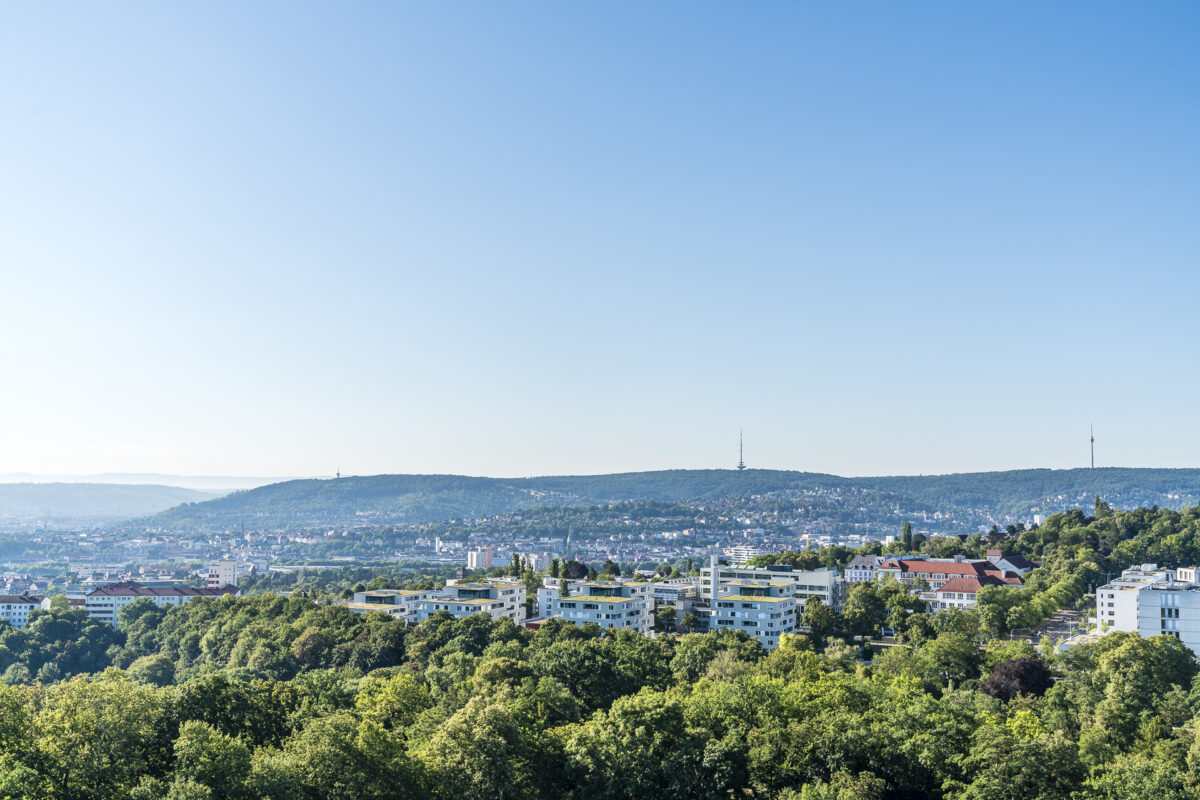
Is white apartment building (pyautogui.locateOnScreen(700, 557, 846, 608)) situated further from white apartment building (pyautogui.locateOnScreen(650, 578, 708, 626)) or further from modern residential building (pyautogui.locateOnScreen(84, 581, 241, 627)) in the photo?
modern residential building (pyautogui.locateOnScreen(84, 581, 241, 627))

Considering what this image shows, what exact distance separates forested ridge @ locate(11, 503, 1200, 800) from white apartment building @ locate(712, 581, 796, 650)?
8906 millimetres

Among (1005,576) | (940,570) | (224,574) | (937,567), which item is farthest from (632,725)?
(224,574)

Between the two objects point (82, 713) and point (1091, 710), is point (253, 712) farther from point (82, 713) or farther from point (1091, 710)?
point (1091, 710)

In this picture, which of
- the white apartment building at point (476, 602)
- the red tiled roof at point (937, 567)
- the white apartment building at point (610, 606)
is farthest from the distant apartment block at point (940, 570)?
the white apartment building at point (476, 602)

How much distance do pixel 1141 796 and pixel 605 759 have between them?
50.4 feet

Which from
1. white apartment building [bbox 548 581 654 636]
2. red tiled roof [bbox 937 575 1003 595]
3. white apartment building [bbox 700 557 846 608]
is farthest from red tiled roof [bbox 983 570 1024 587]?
white apartment building [bbox 548 581 654 636]

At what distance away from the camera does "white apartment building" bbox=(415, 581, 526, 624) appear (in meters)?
75.2

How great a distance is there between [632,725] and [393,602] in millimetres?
46428

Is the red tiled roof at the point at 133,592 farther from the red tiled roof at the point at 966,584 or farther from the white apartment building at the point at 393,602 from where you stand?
the red tiled roof at the point at 966,584

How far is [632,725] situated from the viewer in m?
33.1

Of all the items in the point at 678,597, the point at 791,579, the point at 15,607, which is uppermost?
the point at 791,579

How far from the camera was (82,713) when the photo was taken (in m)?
30.9

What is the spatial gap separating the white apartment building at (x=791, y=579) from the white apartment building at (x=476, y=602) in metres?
14.7

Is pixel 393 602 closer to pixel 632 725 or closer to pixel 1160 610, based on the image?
pixel 632 725
